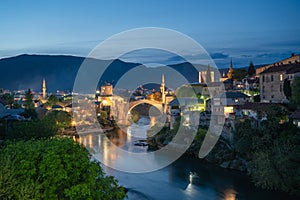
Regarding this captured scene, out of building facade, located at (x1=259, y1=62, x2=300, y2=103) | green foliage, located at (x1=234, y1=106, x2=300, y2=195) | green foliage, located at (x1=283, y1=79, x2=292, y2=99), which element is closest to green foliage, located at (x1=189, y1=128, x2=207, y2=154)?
green foliage, located at (x1=234, y1=106, x2=300, y2=195)

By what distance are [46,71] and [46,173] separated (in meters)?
61.9

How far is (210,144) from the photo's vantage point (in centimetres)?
1222

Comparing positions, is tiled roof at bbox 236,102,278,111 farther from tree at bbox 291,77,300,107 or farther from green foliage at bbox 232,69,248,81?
green foliage at bbox 232,69,248,81

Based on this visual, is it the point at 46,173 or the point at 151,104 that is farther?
the point at 151,104

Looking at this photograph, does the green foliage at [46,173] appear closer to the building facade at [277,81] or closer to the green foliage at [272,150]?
the green foliage at [272,150]

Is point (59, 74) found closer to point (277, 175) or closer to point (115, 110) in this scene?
point (115, 110)

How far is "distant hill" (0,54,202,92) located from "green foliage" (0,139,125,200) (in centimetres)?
4866

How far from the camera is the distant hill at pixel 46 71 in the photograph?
190 ft

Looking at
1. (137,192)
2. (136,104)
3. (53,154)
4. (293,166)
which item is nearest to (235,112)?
(293,166)

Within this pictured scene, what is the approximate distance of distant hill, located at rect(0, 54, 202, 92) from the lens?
57.8 metres

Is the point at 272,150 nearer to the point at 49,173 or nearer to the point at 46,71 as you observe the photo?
the point at 49,173

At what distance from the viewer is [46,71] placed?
207ft

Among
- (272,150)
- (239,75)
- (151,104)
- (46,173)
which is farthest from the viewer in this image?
(151,104)

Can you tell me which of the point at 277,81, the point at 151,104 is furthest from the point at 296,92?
the point at 151,104
